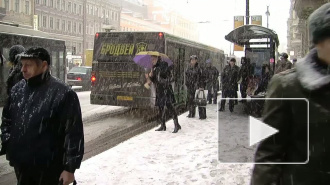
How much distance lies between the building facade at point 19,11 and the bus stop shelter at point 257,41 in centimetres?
3834

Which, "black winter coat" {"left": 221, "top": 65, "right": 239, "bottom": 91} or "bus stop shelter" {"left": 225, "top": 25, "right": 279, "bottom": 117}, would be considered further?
"bus stop shelter" {"left": 225, "top": 25, "right": 279, "bottom": 117}

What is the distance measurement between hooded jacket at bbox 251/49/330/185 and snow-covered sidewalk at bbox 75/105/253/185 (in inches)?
129

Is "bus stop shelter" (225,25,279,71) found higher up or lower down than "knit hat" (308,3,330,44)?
higher up

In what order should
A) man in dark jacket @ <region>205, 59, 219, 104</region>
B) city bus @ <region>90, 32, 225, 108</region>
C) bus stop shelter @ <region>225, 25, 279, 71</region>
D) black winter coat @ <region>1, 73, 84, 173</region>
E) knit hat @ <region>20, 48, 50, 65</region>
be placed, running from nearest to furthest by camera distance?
black winter coat @ <region>1, 73, 84, 173</region> → knit hat @ <region>20, 48, 50, 65</region> → city bus @ <region>90, 32, 225, 108</region> → bus stop shelter @ <region>225, 25, 279, 71</region> → man in dark jacket @ <region>205, 59, 219, 104</region>

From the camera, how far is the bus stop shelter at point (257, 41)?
1320 centimetres

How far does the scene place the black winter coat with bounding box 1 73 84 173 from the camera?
10.0ft

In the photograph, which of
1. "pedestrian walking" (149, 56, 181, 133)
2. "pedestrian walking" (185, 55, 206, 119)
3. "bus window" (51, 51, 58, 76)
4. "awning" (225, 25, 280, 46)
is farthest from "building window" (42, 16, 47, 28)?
"pedestrian walking" (149, 56, 181, 133)

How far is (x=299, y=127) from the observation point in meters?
1.99

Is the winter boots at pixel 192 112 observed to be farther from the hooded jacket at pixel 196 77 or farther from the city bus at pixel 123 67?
the city bus at pixel 123 67

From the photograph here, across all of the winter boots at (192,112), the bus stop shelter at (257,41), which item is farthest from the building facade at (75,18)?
the winter boots at (192,112)

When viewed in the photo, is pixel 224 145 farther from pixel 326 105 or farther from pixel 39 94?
pixel 326 105

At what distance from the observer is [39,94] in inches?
124

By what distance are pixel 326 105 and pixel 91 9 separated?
7602 cm

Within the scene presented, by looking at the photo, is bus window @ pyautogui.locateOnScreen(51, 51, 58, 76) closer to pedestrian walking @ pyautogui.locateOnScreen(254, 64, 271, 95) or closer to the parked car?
the parked car
